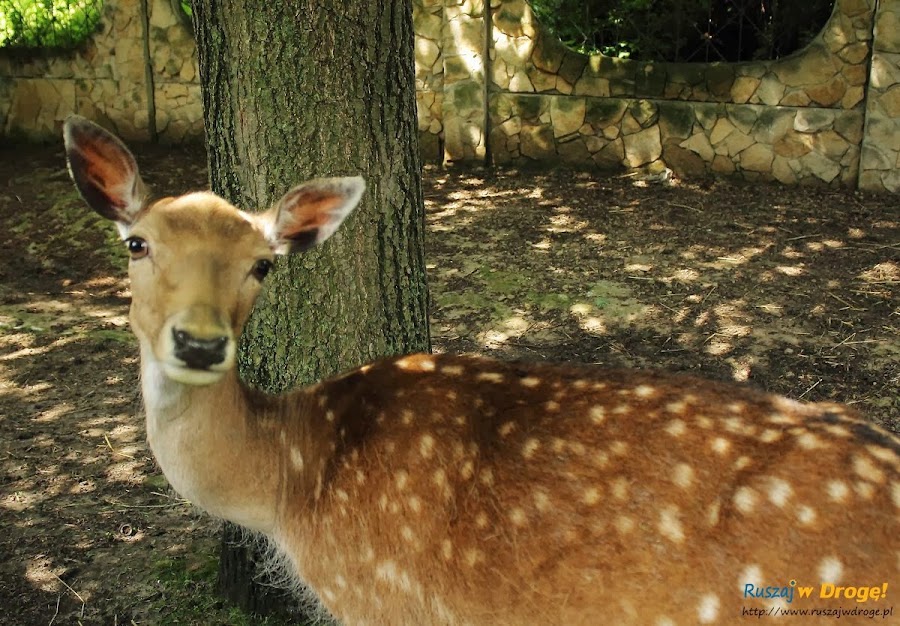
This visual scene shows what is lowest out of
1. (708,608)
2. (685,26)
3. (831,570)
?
(708,608)

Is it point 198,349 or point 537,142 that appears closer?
point 198,349

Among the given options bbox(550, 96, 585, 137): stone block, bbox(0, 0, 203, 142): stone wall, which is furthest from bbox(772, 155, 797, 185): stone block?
bbox(0, 0, 203, 142): stone wall

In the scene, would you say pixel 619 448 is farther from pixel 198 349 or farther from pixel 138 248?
pixel 138 248

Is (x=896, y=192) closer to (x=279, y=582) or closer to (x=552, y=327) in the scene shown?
(x=552, y=327)

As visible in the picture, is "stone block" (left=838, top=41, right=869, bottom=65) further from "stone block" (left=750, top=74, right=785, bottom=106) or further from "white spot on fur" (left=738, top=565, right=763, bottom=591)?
"white spot on fur" (left=738, top=565, right=763, bottom=591)

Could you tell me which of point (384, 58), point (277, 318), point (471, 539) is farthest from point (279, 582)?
point (384, 58)

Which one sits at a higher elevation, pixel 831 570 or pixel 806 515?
pixel 806 515

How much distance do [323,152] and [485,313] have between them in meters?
3.20

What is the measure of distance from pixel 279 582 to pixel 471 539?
1.18 metres

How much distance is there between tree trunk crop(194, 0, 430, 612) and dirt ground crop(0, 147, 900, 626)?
808 mm

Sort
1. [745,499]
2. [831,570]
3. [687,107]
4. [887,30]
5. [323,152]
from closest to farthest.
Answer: [831,570] < [745,499] < [323,152] < [887,30] < [687,107]

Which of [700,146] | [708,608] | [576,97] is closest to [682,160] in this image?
[700,146]

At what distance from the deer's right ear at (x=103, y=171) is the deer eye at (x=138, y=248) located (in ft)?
0.76

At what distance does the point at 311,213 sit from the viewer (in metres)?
3.00
